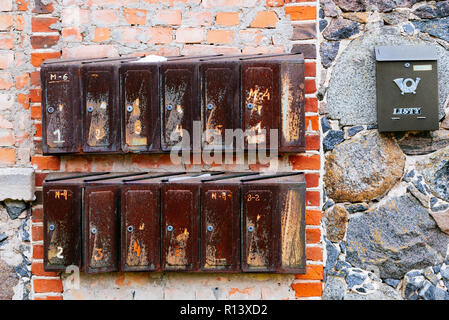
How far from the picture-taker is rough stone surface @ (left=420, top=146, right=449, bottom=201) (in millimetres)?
1882

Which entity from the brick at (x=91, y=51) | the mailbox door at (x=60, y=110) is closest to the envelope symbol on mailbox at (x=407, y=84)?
the brick at (x=91, y=51)

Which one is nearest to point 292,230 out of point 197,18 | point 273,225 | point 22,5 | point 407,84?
point 273,225

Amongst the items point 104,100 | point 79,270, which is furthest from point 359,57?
point 79,270

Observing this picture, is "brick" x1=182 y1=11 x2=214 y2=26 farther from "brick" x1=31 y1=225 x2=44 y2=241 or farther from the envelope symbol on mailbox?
"brick" x1=31 y1=225 x2=44 y2=241

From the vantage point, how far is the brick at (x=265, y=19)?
192 cm

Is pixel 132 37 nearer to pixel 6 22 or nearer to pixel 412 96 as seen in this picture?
pixel 6 22

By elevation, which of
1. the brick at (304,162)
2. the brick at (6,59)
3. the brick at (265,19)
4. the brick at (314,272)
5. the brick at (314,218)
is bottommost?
the brick at (314,272)

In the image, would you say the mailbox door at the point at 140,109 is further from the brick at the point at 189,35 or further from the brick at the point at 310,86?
the brick at the point at 310,86

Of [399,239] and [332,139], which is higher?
[332,139]

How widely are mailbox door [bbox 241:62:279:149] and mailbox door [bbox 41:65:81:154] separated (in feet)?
2.39

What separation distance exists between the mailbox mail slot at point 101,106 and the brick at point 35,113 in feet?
0.86

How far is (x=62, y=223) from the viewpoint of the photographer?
1845mm

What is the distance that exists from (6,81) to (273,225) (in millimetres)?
1379

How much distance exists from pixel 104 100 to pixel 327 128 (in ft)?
3.24
